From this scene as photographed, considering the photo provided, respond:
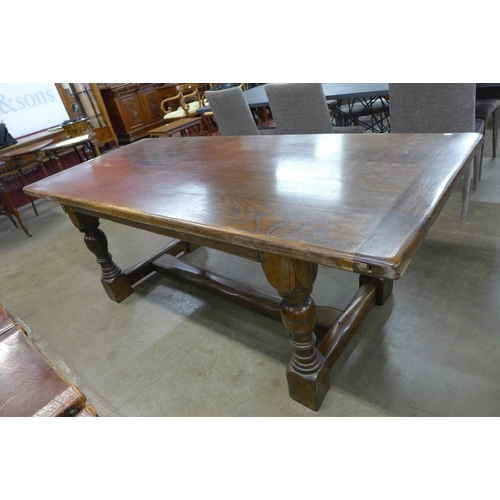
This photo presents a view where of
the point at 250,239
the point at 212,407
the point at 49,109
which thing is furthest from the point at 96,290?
the point at 49,109

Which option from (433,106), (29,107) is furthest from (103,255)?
(29,107)

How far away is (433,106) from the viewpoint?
1.98 m

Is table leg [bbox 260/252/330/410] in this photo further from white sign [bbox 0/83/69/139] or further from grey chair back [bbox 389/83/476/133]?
white sign [bbox 0/83/69/139]

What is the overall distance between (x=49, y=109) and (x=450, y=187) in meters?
4.94

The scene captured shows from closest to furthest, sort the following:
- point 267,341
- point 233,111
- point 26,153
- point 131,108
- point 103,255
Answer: point 267,341
point 103,255
point 233,111
point 26,153
point 131,108

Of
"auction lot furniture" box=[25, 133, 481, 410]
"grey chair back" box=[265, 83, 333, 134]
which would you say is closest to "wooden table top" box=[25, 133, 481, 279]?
"auction lot furniture" box=[25, 133, 481, 410]

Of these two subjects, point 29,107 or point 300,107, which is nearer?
point 300,107

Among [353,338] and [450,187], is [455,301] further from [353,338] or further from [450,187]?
[450,187]

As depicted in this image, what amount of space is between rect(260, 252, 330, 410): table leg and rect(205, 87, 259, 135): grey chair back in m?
1.85

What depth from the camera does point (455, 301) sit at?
160cm

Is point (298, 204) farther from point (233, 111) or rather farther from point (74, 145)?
point (74, 145)

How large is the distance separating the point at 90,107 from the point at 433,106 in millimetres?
4762

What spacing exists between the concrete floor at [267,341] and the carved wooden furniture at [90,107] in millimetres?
3330

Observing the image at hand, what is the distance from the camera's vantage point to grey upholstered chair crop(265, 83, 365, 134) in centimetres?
230
